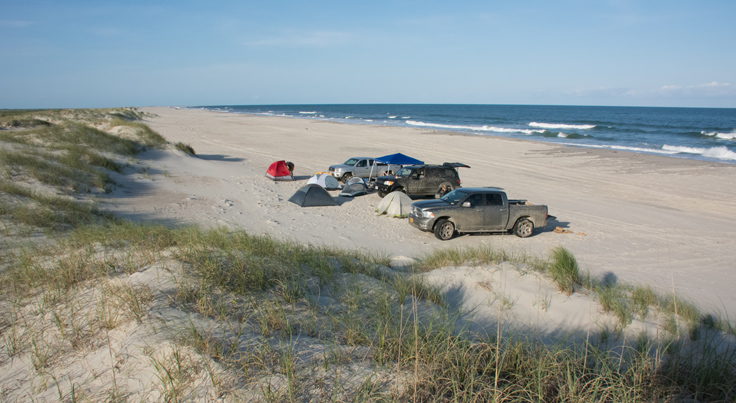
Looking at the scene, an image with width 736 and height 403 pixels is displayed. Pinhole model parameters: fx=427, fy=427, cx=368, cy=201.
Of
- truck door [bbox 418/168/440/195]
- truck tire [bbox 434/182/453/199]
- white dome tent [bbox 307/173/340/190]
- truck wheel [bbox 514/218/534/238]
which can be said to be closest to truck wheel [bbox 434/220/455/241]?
truck wheel [bbox 514/218/534/238]

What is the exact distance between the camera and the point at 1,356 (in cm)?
423

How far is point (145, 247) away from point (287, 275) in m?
2.75

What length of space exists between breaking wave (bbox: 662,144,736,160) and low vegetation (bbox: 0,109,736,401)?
124ft

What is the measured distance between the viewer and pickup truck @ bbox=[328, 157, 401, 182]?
71.8 feet

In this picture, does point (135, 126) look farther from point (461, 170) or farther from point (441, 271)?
point (441, 271)

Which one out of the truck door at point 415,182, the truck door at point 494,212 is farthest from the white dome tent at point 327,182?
the truck door at point 494,212

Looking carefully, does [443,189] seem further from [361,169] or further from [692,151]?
[692,151]

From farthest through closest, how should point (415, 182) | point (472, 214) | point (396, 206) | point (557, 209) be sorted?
point (415, 182) → point (557, 209) → point (396, 206) → point (472, 214)

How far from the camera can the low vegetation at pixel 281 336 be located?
3740mm

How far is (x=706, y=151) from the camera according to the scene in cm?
3831

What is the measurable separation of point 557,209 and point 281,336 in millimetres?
15918

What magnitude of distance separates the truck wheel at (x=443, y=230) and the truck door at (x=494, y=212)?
1.21 meters

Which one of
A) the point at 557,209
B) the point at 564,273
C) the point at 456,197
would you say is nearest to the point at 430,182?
the point at 456,197

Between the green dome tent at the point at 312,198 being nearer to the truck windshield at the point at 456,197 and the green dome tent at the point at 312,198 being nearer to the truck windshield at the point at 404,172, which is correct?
the truck windshield at the point at 404,172
